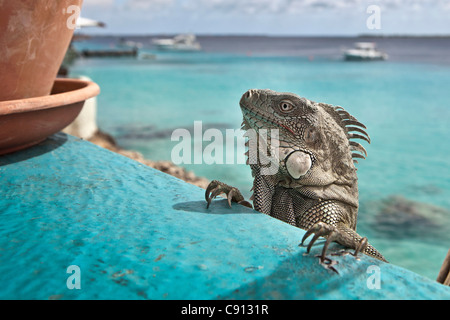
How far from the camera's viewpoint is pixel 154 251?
1390mm

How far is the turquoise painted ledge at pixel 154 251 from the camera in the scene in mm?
1192

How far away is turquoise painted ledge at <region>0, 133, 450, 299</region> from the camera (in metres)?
1.19

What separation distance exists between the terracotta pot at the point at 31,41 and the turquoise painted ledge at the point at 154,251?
19.9 inches

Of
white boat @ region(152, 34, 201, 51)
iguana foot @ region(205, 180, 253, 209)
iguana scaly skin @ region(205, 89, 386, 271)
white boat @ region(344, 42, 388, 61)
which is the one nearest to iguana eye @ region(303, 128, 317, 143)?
iguana scaly skin @ region(205, 89, 386, 271)

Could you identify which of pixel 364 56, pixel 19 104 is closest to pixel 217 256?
pixel 19 104

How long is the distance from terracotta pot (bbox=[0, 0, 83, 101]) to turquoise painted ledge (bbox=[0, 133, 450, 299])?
1.66ft

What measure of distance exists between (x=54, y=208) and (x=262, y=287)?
3.14ft

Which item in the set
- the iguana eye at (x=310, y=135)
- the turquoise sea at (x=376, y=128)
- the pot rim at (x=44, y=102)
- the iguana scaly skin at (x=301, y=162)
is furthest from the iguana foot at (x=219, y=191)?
the turquoise sea at (x=376, y=128)

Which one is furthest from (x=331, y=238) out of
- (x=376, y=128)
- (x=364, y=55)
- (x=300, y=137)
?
(x=364, y=55)

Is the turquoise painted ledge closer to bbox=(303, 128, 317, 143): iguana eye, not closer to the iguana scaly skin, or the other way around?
the iguana scaly skin

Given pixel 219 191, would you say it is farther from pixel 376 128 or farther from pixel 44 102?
pixel 376 128

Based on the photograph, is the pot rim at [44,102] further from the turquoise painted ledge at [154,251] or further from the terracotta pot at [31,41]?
the turquoise painted ledge at [154,251]

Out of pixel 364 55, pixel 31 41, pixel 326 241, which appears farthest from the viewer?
pixel 364 55

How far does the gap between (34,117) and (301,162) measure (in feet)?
4.51
